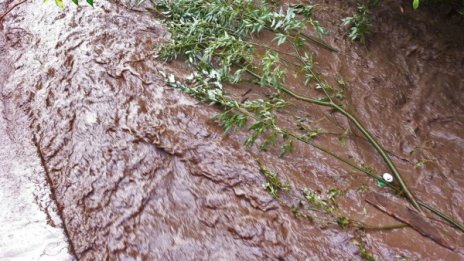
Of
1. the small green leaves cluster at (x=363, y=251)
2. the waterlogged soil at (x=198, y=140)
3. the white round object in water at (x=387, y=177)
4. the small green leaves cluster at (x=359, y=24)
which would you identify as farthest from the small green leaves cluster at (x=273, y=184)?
the small green leaves cluster at (x=359, y=24)

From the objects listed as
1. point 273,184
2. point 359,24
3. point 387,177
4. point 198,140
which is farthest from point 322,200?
point 359,24

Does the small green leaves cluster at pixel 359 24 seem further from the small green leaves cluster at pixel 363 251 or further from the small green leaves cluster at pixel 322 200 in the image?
the small green leaves cluster at pixel 363 251

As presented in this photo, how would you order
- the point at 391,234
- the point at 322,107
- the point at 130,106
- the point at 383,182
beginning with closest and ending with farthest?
the point at 391,234
the point at 383,182
the point at 130,106
the point at 322,107

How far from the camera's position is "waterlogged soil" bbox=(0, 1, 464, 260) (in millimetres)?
2434

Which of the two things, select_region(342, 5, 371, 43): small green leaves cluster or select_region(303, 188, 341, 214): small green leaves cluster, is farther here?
select_region(342, 5, 371, 43): small green leaves cluster

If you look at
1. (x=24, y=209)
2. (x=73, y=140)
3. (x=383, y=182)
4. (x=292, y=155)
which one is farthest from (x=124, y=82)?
(x=383, y=182)

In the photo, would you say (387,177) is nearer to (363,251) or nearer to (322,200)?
(322,200)

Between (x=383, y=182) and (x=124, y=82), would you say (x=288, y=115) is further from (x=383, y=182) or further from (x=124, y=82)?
(x=124, y=82)

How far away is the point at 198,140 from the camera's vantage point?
2.85 meters

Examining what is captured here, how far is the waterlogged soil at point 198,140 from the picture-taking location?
7.98ft

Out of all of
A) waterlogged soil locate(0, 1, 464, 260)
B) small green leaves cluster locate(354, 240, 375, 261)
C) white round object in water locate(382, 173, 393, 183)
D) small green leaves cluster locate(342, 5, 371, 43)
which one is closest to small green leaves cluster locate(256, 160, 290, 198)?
waterlogged soil locate(0, 1, 464, 260)

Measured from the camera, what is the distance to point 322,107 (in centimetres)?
325

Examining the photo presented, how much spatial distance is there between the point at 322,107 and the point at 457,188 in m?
1.07

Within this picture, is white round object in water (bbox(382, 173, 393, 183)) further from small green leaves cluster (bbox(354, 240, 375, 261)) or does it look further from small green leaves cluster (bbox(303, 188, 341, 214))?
small green leaves cluster (bbox(354, 240, 375, 261))
